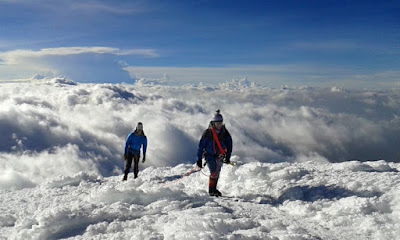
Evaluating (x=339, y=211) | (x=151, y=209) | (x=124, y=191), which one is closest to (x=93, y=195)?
(x=124, y=191)

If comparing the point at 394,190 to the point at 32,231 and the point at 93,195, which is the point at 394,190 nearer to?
the point at 93,195

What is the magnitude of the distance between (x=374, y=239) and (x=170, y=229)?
3.89 metres

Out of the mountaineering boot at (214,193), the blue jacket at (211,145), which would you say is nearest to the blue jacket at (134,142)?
the blue jacket at (211,145)

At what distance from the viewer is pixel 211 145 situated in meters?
9.59

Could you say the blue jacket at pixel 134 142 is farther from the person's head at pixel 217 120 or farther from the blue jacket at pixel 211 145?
the person's head at pixel 217 120

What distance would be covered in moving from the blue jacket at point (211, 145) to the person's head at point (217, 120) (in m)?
→ 0.21

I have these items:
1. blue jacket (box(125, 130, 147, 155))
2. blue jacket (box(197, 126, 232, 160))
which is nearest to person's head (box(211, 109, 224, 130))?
blue jacket (box(197, 126, 232, 160))

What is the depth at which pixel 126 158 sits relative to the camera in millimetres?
13719

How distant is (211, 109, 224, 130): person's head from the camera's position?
9.30m

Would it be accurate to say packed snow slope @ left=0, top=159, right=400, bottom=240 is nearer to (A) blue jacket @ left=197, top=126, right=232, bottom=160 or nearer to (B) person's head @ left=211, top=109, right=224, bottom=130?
(A) blue jacket @ left=197, top=126, right=232, bottom=160

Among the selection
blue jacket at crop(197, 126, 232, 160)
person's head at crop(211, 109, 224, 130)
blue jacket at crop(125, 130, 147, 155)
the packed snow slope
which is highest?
person's head at crop(211, 109, 224, 130)

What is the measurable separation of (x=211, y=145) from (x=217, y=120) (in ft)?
2.83

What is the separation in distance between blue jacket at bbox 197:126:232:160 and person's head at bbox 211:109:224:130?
0.69ft

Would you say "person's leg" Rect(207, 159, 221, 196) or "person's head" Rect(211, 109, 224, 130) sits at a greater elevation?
"person's head" Rect(211, 109, 224, 130)
